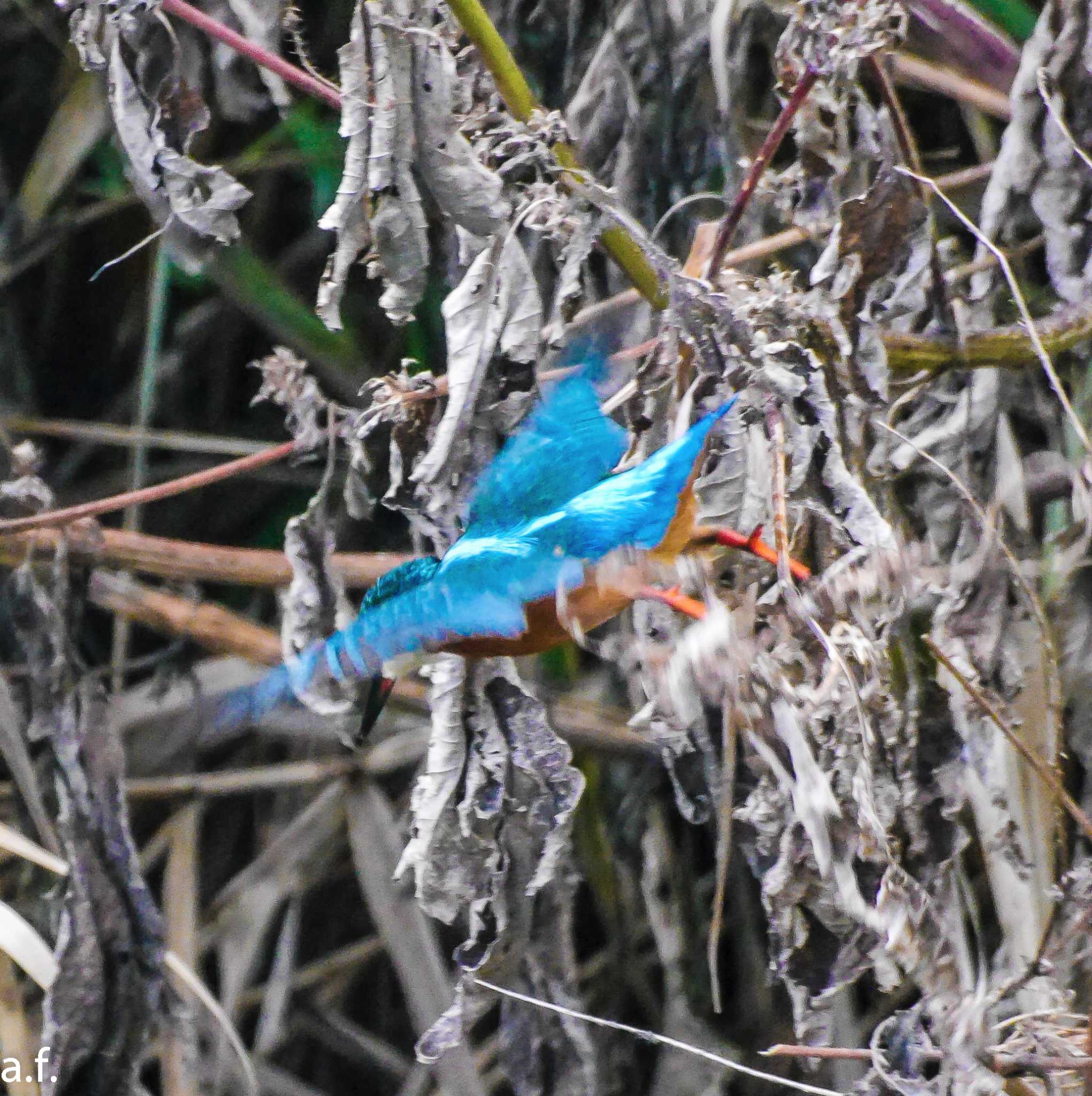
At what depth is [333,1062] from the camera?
2211 millimetres

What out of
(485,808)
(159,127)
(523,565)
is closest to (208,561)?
(159,127)

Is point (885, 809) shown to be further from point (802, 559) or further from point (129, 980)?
point (129, 980)

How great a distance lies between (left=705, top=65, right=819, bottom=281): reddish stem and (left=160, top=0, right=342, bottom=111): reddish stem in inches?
12.0

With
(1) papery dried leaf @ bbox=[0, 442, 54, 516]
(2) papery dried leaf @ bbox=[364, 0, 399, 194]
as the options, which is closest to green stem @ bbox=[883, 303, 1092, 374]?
(2) papery dried leaf @ bbox=[364, 0, 399, 194]

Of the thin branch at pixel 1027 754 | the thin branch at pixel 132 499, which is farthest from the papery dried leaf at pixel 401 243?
the thin branch at pixel 1027 754

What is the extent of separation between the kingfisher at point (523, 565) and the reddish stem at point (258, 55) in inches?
11.9

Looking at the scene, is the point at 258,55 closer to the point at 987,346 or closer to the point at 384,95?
the point at 384,95

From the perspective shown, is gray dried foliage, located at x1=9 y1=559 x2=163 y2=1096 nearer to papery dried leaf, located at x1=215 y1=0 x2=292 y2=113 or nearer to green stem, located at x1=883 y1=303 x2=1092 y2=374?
papery dried leaf, located at x1=215 y1=0 x2=292 y2=113

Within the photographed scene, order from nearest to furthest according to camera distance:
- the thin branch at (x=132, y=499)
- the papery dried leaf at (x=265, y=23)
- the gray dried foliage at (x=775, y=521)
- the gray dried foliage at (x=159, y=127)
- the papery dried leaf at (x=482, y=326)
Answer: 1. the gray dried foliage at (x=775, y=521)
2. the papery dried leaf at (x=482, y=326)
3. the gray dried foliage at (x=159, y=127)
4. the papery dried leaf at (x=265, y=23)
5. the thin branch at (x=132, y=499)

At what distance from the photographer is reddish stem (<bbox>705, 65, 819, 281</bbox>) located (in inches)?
41.5

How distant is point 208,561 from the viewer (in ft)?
5.96

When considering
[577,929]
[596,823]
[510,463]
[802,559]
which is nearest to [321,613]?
[510,463]

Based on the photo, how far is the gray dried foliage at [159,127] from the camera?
118cm

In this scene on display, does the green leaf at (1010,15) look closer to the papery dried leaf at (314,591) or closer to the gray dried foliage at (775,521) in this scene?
the gray dried foliage at (775,521)
